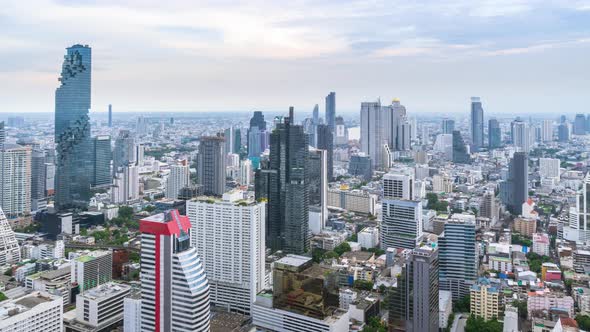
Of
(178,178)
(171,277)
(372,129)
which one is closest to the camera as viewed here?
(171,277)

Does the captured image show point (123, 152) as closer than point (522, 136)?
Yes

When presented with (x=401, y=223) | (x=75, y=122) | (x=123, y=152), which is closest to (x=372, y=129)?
(x=123, y=152)

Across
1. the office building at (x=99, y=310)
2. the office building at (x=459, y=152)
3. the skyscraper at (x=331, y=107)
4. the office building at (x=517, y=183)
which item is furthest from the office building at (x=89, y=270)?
the skyscraper at (x=331, y=107)

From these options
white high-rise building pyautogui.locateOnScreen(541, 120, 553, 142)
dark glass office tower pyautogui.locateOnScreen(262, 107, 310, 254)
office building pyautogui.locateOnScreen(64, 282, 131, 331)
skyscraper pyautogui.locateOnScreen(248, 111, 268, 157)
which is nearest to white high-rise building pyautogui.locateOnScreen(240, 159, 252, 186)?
skyscraper pyautogui.locateOnScreen(248, 111, 268, 157)

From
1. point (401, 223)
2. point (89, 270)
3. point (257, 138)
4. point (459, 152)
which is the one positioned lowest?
point (89, 270)

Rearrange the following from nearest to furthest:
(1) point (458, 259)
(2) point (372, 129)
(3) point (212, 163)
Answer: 1. (1) point (458, 259)
2. (3) point (212, 163)
3. (2) point (372, 129)

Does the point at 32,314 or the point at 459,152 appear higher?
the point at 459,152

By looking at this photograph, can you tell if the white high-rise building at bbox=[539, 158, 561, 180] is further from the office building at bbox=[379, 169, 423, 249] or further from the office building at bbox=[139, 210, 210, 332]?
the office building at bbox=[139, 210, 210, 332]

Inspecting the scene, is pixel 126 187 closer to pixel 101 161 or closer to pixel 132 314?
pixel 101 161
